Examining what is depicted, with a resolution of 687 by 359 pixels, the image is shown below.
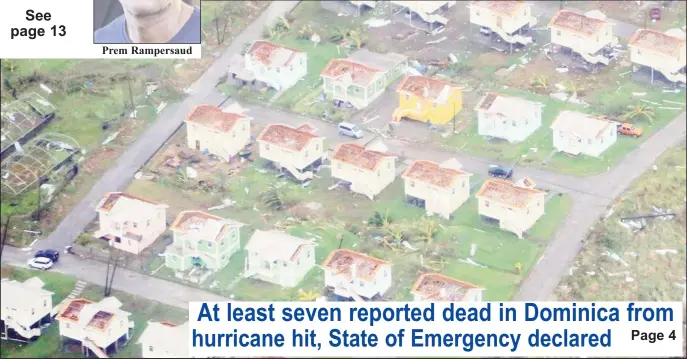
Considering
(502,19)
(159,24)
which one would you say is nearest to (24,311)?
(159,24)

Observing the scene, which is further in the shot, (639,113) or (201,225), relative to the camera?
(639,113)

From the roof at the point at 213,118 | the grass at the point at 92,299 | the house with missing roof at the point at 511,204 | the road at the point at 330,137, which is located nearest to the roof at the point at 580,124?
the road at the point at 330,137

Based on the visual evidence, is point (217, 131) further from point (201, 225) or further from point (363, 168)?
point (201, 225)

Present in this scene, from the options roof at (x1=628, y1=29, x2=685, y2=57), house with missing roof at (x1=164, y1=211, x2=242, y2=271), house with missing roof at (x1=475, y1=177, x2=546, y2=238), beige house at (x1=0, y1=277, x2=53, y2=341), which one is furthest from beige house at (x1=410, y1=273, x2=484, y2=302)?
roof at (x1=628, y1=29, x2=685, y2=57)

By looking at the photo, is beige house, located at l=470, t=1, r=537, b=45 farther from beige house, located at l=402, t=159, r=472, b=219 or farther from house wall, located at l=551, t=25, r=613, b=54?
beige house, located at l=402, t=159, r=472, b=219

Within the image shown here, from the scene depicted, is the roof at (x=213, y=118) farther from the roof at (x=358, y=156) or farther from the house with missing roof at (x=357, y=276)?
the house with missing roof at (x=357, y=276)
